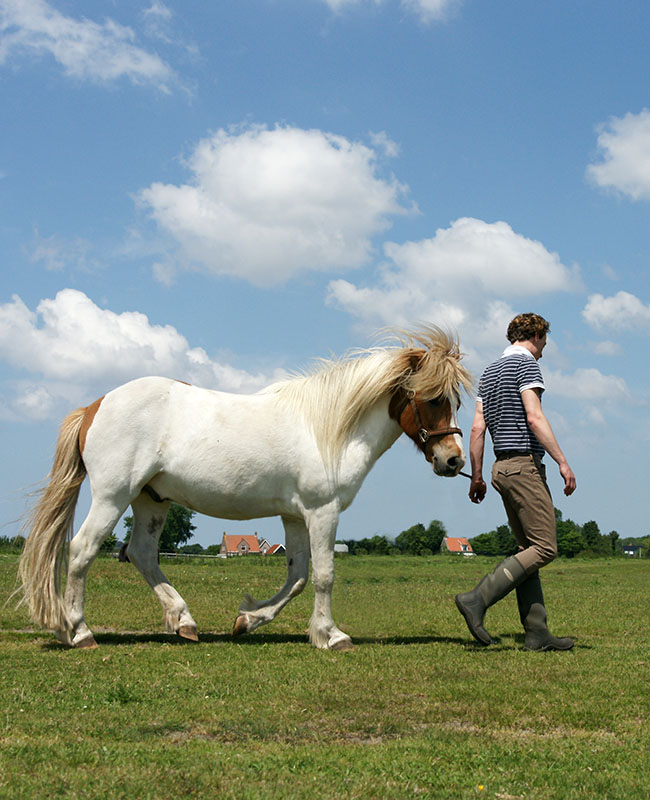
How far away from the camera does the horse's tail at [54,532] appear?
6699mm

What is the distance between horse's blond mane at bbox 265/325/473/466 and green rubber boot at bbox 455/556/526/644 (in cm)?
154

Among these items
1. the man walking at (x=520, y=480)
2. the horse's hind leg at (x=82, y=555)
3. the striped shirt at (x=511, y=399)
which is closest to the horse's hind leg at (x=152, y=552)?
the horse's hind leg at (x=82, y=555)

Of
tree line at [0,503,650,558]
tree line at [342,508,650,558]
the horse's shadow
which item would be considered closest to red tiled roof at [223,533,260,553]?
tree line at [0,503,650,558]

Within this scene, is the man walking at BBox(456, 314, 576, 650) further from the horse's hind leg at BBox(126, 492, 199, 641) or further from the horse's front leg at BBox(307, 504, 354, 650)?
the horse's hind leg at BBox(126, 492, 199, 641)

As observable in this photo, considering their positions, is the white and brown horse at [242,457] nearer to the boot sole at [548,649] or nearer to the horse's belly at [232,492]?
the horse's belly at [232,492]

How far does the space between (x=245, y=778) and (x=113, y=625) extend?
545cm

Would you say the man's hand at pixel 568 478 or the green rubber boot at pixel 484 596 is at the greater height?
the man's hand at pixel 568 478

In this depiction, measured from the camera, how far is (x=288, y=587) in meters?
7.30

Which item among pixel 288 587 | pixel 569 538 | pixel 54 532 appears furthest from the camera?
pixel 569 538

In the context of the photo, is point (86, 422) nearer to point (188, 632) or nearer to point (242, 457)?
point (242, 457)

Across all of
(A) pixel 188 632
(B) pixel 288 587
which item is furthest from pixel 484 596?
(A) pixel 188 632

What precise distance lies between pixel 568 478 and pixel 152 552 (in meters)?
3.76

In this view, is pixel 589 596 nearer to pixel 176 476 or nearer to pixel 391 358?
pixel 391 358

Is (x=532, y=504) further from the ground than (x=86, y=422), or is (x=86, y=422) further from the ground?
(x=86, y=422)
